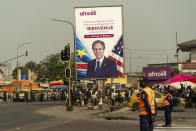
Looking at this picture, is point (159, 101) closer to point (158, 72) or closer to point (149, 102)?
point (149, 102)

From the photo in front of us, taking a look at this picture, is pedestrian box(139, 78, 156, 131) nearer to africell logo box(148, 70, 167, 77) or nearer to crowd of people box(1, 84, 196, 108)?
crowd of people box(1, 84, 196, 108)

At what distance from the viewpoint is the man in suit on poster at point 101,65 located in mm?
34156

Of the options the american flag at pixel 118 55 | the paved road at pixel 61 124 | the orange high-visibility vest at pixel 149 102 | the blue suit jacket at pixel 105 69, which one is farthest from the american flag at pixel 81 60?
the orange high-visibility vest at pixel 149 102

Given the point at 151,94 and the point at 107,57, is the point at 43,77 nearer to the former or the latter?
the point at 107,57

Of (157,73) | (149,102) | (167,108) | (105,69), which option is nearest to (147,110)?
(149,102)

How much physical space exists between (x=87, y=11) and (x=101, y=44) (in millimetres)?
2945

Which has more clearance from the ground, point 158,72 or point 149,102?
point 158,72

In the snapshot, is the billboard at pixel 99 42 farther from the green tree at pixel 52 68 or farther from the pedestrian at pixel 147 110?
the green tree at pixel 52 68

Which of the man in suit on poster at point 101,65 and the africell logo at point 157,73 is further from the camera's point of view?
the africell logo at point 157,73

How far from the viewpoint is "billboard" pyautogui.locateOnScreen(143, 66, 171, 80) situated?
5197cm

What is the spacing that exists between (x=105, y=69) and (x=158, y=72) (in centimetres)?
1975

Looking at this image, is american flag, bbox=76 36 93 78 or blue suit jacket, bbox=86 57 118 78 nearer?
blue suit jacket, bbox=86 57 118 78

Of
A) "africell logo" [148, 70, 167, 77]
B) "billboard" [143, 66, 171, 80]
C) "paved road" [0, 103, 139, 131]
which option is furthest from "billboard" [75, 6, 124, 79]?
"africell logo" [148, 70, 167, 77]

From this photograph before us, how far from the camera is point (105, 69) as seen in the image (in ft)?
112
